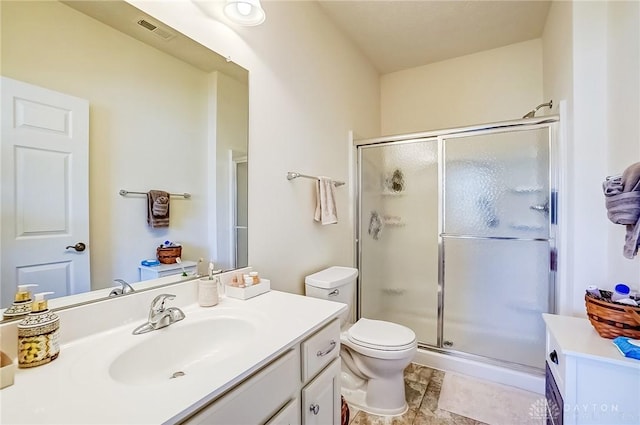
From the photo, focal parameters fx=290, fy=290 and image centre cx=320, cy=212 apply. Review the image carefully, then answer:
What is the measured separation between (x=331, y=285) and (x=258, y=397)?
998 millimetres

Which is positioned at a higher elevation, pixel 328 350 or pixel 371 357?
pixel 328 350

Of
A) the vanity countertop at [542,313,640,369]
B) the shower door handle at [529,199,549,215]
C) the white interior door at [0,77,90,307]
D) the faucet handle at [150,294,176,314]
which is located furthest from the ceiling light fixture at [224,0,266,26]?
the shower door handle at [529,199,549,215]

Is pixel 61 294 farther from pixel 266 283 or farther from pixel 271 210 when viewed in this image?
pixel 271 210

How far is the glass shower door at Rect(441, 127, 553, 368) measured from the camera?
197cm

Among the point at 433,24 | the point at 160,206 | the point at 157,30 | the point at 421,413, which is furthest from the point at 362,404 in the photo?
the point at 433,24

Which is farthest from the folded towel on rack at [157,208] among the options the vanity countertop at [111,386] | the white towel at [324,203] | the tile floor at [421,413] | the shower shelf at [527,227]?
the shower shelf at [527,227]

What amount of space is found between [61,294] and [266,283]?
28.7 inches

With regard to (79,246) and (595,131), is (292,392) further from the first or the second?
(595,131)

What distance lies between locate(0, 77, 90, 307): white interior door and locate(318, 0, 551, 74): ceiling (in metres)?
1.86

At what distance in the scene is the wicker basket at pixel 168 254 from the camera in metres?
1.13

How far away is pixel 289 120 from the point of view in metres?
1.76

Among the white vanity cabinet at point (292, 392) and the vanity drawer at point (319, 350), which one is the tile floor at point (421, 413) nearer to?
the white vanity cabinet at point (292, 392)

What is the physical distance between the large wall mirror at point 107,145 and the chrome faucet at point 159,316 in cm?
11

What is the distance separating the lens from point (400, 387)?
Answer: 1674mm
